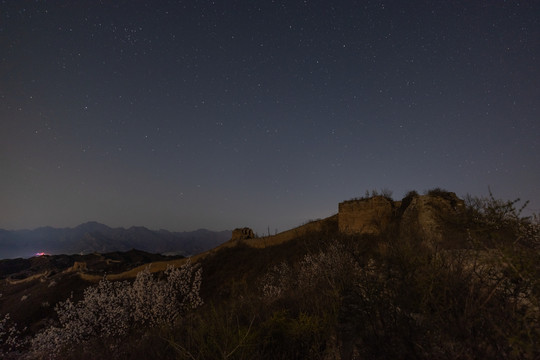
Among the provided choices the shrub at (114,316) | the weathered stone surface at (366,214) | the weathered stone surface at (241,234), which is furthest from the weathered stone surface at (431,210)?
the weathered stone surface at (241,234)

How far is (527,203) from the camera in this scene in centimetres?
372

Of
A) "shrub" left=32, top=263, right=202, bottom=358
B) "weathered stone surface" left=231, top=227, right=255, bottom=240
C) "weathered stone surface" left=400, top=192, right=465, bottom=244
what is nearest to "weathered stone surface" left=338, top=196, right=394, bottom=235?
"weathered stone surface" left=400, top=192, right=465, bottom=244

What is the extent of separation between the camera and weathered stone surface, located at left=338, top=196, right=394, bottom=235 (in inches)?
933

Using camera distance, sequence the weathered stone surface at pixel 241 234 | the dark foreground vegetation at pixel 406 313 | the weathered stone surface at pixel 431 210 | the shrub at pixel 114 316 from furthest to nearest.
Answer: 1. the weathered stone surface at pixel 241 234
2. the shrub at pixel 114 316
3. the weathered stone surface at pixel 431 210
4. the dark foreground vegetation at pixel 406 313

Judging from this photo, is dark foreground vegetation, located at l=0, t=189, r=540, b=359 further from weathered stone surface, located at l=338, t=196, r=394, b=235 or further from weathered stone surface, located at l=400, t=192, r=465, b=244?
weathered stone surface, located at l=338, t=196, r=394, b=235

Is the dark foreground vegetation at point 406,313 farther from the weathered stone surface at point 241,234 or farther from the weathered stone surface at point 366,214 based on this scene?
the weathered stone surface at point 241,234

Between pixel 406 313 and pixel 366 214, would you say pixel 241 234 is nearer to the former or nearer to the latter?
pixel 366 214

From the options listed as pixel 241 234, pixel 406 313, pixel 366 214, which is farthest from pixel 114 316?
pixel 366 214

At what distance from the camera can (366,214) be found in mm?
24703

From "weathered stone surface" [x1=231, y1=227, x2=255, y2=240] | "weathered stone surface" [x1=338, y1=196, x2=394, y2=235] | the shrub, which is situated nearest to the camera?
the shrub

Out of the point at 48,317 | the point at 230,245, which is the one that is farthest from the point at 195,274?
the point at 48,317

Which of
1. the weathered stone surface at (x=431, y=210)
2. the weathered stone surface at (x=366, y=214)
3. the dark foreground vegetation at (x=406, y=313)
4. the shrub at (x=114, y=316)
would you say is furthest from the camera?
the weathered stone surface at (x=366, y=214)

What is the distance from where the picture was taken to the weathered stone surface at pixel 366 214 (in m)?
23.7

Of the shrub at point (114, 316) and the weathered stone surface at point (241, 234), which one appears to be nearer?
the shrub at point (114, 316)
